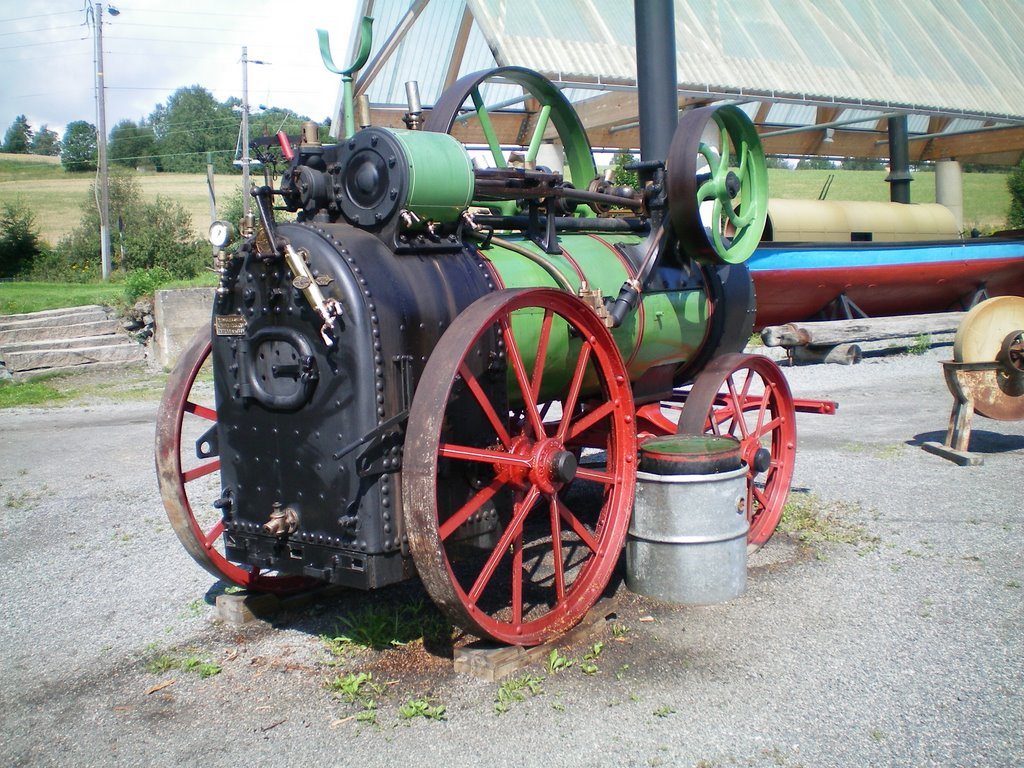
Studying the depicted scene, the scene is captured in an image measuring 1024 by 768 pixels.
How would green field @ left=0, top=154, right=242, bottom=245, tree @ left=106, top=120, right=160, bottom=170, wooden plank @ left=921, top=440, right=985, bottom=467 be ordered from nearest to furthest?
1. wooden plank @ left=921, top=440, right=985, bottom=467
2. green field @ left=0, top=154, right=242, bottom=245
3. tree @ left=106, top=120, right=160, bottom=170

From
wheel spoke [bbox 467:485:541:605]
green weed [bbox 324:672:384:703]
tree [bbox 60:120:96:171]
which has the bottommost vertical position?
green weed [bbox 324:672:384:703]

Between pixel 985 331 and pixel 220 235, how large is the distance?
5336 millimetres

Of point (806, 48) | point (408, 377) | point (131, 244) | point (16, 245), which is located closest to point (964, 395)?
point (408, 377)

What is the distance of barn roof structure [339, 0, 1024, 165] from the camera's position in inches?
497

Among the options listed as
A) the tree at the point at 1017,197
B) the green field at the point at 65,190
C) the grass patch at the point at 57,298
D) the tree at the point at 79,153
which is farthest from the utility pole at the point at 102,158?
the tree at the point at 79,153

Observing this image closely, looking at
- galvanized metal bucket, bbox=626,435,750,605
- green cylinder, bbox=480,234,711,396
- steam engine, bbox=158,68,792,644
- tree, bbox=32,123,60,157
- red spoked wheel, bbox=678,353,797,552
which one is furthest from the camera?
tree, bbox=32,123,60,157

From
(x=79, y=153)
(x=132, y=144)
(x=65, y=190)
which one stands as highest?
(x=132, y=144)

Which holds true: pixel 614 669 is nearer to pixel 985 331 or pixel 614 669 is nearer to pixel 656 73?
pixel 985 331

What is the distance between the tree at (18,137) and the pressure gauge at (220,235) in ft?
270

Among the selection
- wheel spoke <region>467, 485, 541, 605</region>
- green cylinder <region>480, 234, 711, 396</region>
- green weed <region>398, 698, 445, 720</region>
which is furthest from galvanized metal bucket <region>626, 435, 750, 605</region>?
green weed <region>398, 698, 445, 720</region>

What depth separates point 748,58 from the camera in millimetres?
14438

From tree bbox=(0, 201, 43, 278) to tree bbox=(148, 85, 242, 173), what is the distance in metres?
29.1

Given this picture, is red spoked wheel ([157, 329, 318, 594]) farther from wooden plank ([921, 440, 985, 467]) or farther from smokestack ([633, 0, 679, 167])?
wooden plank ([921, 440, 985, 467])

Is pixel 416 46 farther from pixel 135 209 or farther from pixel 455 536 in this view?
pixel 135 209
